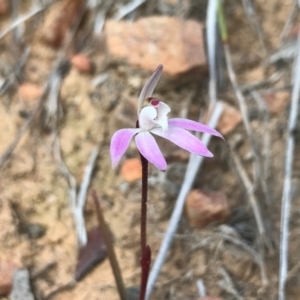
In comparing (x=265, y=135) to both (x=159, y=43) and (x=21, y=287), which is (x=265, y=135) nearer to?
(x=159, y=43)

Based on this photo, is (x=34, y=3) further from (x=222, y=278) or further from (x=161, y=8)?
(x=222, y=278)

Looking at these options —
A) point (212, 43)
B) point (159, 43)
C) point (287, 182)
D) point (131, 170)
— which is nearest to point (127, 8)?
point (159, 43)

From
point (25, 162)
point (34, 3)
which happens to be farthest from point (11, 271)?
point (34, 3)

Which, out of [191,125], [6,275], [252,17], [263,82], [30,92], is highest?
[191,125]

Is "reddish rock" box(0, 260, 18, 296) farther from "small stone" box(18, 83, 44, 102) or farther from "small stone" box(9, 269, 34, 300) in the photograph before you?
"small stone" box(18, 83, 44, 102)

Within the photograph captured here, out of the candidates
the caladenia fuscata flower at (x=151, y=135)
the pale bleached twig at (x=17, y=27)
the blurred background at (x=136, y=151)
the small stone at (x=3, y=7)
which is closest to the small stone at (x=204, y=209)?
the blurred background at (x=136, y=151)

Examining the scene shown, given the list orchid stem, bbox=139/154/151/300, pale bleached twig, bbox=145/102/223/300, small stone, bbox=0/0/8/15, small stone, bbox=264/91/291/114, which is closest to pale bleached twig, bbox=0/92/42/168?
small stone, bbox=0/0/8/15

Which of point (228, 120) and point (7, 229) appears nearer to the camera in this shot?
point (7, 229)

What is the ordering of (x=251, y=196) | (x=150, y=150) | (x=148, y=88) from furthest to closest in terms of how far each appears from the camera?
(x=251, y=196) → (x=148, y=88) → (x=150, y=150)
